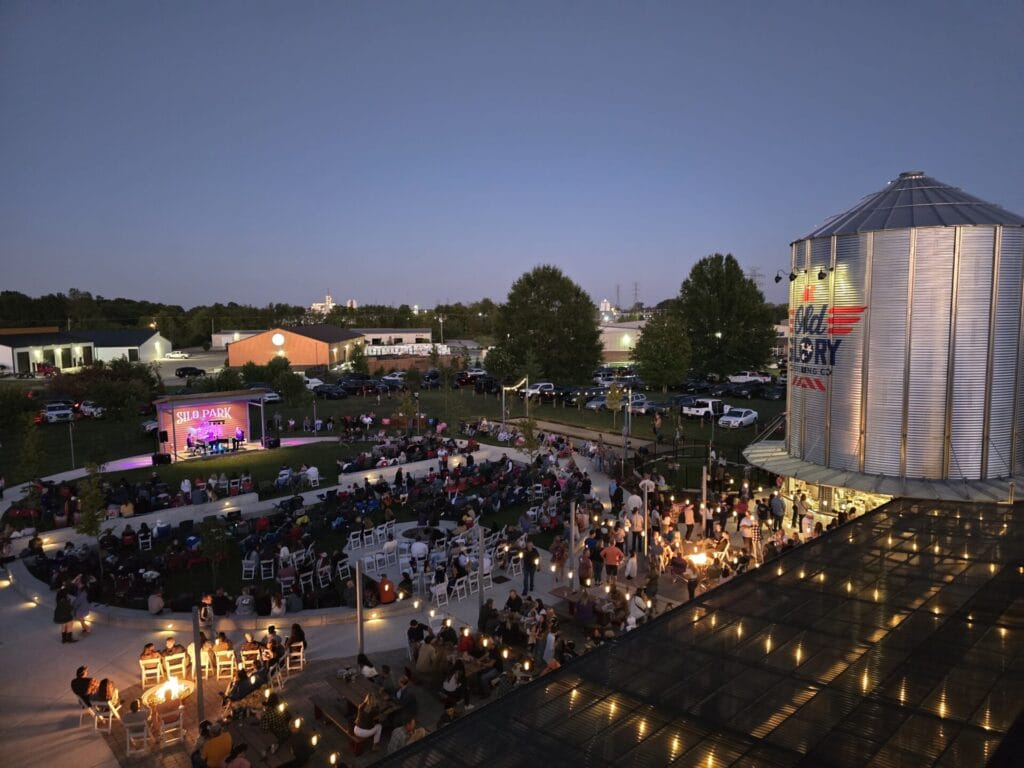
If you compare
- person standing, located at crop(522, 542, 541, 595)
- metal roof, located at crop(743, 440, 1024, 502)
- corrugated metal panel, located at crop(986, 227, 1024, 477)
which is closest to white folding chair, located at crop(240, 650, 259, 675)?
person standing, located at crop(522, 542, 541, 595)

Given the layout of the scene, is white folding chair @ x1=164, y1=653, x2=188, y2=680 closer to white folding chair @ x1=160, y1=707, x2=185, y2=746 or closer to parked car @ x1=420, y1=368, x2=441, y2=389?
white folding chair @ x1=160, y1=707, x2=185, y2=746

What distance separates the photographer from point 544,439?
31.2 metres

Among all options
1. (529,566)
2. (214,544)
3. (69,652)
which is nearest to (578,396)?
(529,566)

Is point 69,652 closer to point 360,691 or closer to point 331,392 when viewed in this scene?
point 360,691

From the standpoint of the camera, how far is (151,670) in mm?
10086

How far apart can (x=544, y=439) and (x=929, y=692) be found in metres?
25.7

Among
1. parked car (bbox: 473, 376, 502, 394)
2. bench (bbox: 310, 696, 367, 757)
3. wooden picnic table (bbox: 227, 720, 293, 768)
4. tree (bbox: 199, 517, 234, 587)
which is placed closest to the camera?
A: wooden picnic table (bbox: 227, 720, 293, 768)

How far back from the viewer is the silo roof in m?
16.9

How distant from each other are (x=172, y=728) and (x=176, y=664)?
1359 millimetres

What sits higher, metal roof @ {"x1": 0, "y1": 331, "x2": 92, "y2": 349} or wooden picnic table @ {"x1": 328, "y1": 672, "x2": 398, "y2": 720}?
metal roof @ {"x1": 0, "y1": 331, "x2": 92, "y2": 349}

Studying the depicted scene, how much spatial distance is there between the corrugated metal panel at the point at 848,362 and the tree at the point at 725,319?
3684cm

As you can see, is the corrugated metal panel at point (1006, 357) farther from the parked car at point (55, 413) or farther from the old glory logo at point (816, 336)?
the parked car at point (55, 413)

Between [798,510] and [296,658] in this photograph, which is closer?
[296,658]

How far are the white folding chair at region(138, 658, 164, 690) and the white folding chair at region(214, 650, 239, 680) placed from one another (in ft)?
2.54
